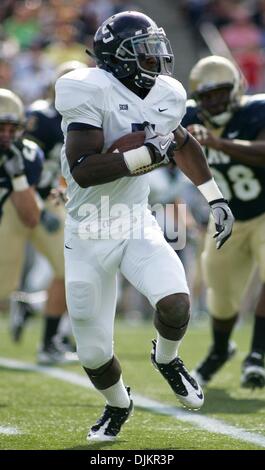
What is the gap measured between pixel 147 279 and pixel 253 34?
8.01 m

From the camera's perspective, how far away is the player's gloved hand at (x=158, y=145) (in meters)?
3.72

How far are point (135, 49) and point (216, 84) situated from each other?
160 cm

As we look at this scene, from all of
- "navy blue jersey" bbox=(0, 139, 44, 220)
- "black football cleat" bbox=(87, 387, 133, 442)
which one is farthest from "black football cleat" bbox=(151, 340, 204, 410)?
"navy blue jersey" bbox=(0, 139, 44, 220)

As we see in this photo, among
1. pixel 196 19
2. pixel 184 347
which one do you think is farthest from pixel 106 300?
pixel 196 19

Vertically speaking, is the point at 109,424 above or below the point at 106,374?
below

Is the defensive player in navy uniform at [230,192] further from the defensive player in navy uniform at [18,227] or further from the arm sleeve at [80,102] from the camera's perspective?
the arm sleeve at [80,102]

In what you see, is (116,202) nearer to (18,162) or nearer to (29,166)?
(18,162)

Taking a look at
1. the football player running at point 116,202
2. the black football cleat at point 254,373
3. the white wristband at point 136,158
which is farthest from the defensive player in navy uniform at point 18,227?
the white wristband at point 136,158

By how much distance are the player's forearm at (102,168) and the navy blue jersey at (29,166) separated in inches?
80.4

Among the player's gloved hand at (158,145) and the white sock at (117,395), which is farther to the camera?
the white sock at (117,395)

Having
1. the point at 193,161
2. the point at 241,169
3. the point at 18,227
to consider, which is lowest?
the point at 18,227

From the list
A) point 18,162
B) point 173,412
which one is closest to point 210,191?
point 173,412

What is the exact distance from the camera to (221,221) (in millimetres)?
4043

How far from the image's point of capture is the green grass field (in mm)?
3873
